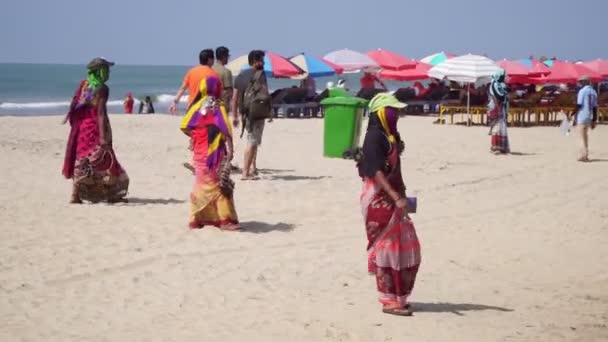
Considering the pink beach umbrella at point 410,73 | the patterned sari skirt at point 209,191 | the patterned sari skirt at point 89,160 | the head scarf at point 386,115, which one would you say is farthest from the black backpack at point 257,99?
the pink beach umbrella at point 410,73

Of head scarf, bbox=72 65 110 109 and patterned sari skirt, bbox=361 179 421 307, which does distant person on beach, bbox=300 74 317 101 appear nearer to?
head scarf, bbox=72 65 110 109

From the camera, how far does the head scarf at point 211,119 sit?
29.3ft

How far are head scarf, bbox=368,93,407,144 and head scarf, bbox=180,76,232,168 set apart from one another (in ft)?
9.27

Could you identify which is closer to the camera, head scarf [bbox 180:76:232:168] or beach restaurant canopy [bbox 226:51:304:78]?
head scarf [bbox 180:76:232:168]

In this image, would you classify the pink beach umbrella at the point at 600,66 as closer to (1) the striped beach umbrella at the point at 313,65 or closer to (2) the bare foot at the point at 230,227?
(1) the striped beach umbrella at the point at 313,65

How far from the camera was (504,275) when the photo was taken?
25.8ft

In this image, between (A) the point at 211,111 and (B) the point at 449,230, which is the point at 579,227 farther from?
(A) the point at 211,111

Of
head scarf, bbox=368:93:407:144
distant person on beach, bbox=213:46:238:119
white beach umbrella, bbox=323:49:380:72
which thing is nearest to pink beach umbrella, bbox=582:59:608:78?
white beach umbrella, bbox=323:49:380:72

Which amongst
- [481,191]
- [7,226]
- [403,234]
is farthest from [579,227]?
[7,226]

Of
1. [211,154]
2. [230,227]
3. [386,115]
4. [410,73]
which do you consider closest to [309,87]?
[410,73]

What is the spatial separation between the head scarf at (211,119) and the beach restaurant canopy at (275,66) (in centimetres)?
1565

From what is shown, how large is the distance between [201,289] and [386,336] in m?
1.65

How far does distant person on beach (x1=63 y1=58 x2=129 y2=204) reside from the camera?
10094mm

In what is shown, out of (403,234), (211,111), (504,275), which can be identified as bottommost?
(504,275)
